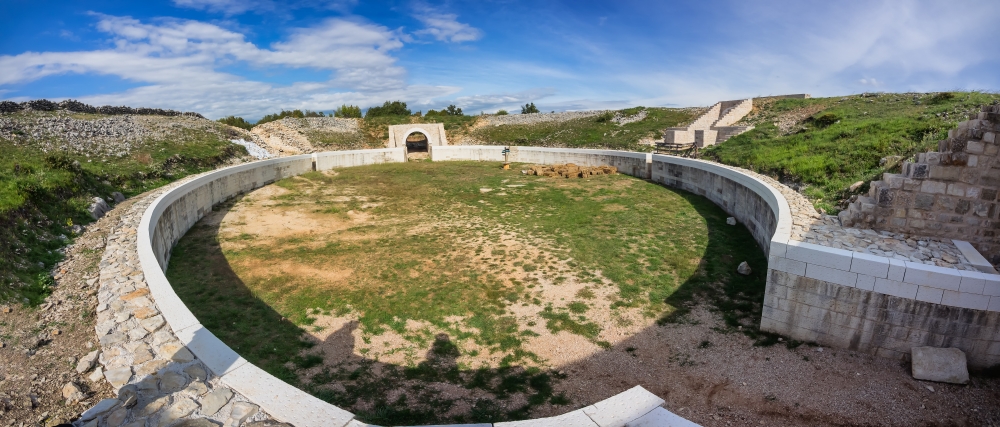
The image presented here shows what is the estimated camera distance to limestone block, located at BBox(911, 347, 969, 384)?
18.7 ft

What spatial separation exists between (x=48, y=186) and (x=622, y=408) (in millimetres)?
13199

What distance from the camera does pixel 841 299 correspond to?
6.51 metres

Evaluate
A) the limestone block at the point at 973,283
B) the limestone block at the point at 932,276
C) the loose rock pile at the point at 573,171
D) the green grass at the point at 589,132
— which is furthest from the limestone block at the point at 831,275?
the green grass at the point at 589,132

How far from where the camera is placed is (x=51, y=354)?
4965 mm

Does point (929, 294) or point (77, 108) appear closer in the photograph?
point (929, 294)

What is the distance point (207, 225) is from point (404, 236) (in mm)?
5971

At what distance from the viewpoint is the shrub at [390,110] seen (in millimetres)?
48719

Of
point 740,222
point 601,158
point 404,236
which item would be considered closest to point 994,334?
point 740,222

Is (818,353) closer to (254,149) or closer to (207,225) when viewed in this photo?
(207,225)

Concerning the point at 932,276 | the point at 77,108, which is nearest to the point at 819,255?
the point at 932,276

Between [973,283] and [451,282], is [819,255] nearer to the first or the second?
[973,283]

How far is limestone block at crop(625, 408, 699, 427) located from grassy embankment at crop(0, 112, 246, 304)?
7694 millimetres

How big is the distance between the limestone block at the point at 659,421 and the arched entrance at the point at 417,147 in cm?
2727

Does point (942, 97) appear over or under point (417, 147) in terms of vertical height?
over
